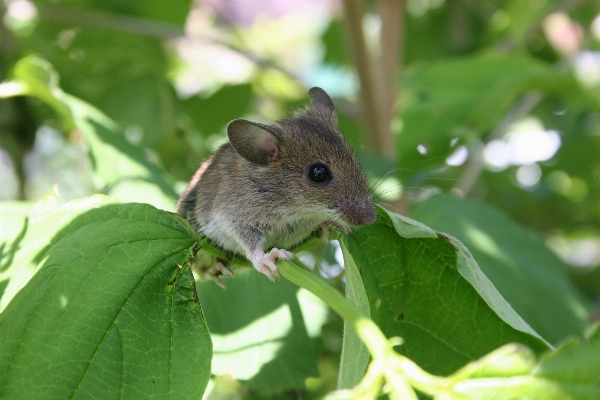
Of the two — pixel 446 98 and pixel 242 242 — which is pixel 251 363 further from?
pixel 446 98

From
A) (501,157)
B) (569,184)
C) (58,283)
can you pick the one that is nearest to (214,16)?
(501,157)

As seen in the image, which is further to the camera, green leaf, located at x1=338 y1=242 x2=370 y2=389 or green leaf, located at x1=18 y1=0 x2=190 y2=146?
green leaf, located at x1=18 y1=0 x2=190 y2=146

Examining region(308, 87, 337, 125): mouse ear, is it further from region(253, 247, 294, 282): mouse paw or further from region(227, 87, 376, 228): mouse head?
region(253, 247, 294, 282): mouse paw

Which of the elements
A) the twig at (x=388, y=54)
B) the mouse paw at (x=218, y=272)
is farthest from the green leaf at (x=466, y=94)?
the mouse paw at (x=218, y=272)

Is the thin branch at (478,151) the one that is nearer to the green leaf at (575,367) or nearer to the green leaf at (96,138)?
the green leaf at (96,138)

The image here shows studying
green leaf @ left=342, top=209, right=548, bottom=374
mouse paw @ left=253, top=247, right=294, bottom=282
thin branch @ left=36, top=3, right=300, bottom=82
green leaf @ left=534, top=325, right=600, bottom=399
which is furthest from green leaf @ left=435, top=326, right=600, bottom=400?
thin branch @ left=36, top=3, right=300, bottom=82

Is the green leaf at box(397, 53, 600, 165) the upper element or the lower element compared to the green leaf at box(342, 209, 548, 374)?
upper

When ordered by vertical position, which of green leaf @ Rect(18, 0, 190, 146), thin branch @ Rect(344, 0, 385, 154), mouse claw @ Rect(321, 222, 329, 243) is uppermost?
green leaf @ Rect(18, 0, 190, 146)
